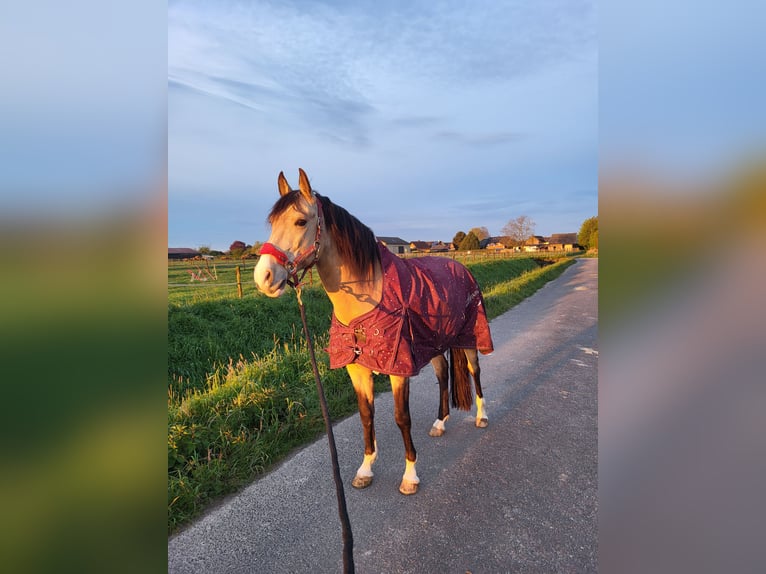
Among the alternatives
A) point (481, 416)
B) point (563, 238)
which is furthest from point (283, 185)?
point (563, 238)

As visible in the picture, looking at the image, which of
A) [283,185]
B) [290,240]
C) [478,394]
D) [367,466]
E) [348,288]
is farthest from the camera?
[478,394]

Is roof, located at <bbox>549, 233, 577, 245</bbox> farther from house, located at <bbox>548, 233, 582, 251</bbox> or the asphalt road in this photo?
the asphalt road

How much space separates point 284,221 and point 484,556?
2.45 meters

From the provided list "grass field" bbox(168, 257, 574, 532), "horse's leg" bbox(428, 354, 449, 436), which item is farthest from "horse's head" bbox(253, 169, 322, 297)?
"horse's leg" bbox(428, 354, 449, 436)

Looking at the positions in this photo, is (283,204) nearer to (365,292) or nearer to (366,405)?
(365,292)

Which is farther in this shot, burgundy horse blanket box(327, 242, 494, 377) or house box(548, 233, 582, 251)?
house box(548, 233, 582, 251)

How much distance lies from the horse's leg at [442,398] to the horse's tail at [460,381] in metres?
0.09

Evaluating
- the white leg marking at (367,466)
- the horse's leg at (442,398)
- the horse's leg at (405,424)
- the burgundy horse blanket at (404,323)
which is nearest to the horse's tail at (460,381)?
the horse's leg at (442,398)

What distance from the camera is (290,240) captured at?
7.34 feet

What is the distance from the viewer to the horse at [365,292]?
226 centimetres

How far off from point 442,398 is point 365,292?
1765 mm

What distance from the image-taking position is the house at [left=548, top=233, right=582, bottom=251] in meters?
73.4

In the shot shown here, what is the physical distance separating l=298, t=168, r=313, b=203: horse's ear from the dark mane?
5cm
